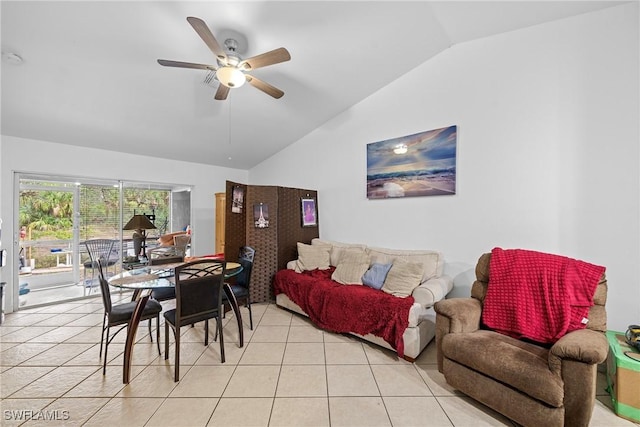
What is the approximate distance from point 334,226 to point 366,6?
2.82 m

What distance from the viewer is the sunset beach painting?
9.84 ft

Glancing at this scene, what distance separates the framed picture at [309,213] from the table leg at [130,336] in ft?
8.07

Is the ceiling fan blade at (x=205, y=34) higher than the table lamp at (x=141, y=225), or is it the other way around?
the ceiling fan blade at (x=205, y=34)

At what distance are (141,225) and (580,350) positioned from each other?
525 cm

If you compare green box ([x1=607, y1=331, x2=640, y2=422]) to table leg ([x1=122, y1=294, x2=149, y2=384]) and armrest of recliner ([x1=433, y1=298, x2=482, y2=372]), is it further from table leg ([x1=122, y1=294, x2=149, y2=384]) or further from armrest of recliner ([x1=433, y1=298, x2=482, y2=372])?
table leg ([x1=122, y1=294, x2=149, y2=384])

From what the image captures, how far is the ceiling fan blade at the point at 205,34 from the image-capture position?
5.28ft

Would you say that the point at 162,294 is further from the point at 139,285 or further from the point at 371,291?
the point at 371,291

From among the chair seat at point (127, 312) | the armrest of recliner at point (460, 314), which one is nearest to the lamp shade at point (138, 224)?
the chair seat at point (127, 312)

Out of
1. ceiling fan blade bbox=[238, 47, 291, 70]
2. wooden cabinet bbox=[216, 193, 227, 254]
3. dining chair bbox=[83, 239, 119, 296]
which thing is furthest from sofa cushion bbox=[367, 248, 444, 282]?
dining chair bbox=[83, 239, 119, 296]

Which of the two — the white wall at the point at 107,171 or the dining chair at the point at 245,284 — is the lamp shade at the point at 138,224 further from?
the dining chair at the point at 245,284

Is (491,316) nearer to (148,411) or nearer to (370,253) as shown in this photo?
(370,253)

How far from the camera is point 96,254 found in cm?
411

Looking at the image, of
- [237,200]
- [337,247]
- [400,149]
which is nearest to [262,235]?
[237,200]

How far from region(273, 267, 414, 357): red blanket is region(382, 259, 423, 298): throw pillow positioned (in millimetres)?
96
